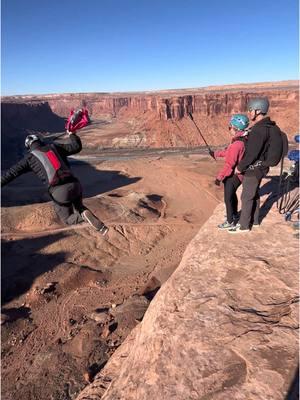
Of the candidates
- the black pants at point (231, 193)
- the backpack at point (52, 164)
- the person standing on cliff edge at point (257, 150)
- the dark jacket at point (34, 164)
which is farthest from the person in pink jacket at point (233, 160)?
the backpack at point (52, 164)

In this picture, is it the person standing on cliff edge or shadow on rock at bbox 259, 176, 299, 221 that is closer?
the person standing on cliff edge

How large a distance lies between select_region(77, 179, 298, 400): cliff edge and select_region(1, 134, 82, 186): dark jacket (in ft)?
10.1

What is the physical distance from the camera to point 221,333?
4613 millimetres

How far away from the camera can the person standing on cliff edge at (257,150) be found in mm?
6934

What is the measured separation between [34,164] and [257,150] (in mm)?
4363

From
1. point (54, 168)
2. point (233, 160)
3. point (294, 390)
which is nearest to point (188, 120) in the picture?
point (233, 160)

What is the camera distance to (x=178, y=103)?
82062 mm

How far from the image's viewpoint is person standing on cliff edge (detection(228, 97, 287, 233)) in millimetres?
6934

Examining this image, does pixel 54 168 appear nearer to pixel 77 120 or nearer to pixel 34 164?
pixel 34 164

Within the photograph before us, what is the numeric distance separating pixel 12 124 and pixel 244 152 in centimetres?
10037

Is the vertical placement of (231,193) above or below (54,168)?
below

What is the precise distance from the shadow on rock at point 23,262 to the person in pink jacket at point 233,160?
12630 millimetres

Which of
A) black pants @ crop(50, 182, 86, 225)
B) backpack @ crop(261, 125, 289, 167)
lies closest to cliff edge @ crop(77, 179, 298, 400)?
backpack @ crop(261, 125, 289, 167)

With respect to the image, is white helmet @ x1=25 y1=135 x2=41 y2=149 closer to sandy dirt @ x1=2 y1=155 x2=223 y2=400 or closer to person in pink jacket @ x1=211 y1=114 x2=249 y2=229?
person in pink jacket @ x1=211 y1=114 x2=249 y2=229
